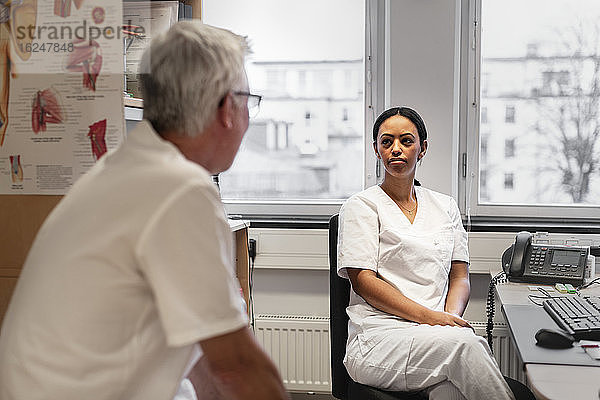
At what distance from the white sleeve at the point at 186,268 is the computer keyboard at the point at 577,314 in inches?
43.0

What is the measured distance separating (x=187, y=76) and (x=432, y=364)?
48.0 inches

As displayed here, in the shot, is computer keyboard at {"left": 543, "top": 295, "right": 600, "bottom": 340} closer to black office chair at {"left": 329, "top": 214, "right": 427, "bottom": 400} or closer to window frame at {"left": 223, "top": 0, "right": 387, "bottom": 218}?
black office chair at {"left": 329, "top": 214, "right": 427, "bottom": 400}

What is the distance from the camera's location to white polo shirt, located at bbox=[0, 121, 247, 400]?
103 centimetres

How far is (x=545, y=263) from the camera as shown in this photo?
257 centimetres

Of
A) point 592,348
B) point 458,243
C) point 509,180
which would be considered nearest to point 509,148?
point 509,180

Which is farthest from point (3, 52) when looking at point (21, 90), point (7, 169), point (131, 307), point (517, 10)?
point (517, 10)

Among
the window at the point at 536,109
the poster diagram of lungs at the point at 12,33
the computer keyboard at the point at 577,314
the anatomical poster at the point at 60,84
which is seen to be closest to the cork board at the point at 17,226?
the anatomical poster at the point at 60,84

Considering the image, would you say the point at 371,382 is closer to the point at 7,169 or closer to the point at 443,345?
the point at 443,345

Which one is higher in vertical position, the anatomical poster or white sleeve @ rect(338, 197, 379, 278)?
the anatomical poster

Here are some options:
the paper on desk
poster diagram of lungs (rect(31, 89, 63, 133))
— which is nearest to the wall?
the paper on desk

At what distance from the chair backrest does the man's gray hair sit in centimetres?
122

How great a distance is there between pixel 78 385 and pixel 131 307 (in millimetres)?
150

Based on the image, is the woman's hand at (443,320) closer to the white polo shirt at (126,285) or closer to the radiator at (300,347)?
the radiator at (300,347)

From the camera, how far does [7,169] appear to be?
2.00 metres
